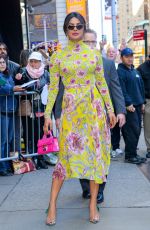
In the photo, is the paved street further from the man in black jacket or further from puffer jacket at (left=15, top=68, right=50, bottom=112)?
the man in black jacket

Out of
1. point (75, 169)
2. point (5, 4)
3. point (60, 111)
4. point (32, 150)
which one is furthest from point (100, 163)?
point (5, 4)

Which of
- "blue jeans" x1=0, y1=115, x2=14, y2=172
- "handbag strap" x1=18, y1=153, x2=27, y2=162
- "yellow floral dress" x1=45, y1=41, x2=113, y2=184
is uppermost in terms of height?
"yellow floral dress" x1=45, y1=41, x2=113, y2=184

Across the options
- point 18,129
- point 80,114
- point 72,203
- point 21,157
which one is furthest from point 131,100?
point 80,114

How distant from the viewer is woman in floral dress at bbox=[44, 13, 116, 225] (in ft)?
13.5

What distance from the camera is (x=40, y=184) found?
5.77 meters

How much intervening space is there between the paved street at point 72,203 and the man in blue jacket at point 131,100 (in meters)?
0.69

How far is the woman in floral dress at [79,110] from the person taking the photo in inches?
162

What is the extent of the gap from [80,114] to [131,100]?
289 cm

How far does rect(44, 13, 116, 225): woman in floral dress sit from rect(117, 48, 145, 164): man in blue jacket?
2.71 m

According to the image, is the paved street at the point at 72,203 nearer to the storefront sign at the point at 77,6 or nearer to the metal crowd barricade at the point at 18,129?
the metal crowd barricade at the point at 18,129

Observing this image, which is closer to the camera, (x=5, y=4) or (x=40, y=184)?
(x=40, y=184)

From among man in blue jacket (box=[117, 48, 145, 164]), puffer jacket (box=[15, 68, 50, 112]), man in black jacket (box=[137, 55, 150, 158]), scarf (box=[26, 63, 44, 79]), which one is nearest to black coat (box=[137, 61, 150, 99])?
man in black jacket (box=[137, 55, 150, 158])

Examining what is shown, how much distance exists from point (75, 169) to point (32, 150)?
265cm

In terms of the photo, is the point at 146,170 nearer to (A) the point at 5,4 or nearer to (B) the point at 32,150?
(B) the point at 32,150
